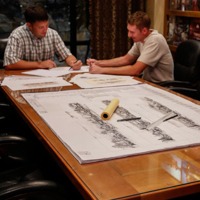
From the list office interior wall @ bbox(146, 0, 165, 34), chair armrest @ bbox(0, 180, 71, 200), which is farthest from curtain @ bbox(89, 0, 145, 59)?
chair armrest @ bbox(0, 180, 71, 200)

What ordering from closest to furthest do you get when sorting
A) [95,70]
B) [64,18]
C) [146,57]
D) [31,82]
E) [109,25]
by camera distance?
[31,82] < [95,70] < [146,57] < [109,25] < [64,18]

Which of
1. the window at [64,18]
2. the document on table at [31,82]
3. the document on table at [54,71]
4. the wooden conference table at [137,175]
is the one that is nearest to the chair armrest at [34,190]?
the wooden conference table at [137,175]

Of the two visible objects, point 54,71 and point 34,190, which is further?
point 54,71

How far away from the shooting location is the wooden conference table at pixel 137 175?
105 centimetres

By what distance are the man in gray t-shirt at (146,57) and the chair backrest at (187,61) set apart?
0.13 m

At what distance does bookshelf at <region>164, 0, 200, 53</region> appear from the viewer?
12.8ft

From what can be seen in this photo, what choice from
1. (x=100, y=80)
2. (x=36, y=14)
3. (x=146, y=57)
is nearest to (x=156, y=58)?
(x=146, y=57)

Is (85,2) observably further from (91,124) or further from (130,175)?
(130,175)

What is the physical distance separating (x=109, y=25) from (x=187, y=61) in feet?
4.83

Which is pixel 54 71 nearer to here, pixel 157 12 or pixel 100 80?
pixel 100 80

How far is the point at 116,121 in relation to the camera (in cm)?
162

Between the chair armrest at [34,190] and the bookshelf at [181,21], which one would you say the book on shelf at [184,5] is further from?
the chair armrest at [34,190]

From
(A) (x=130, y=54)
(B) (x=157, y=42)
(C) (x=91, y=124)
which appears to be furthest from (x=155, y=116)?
(A) (x=130, y=54)

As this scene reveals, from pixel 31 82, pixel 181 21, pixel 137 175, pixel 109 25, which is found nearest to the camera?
pixel 137 175
